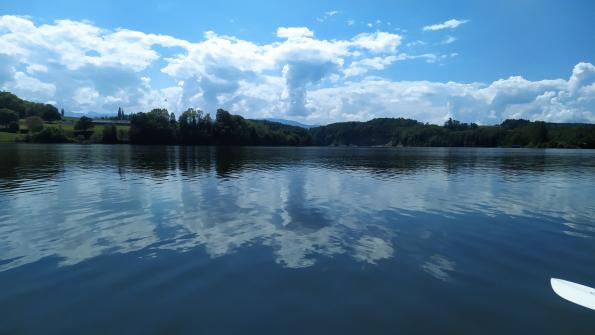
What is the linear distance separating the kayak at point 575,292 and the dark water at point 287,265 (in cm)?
30

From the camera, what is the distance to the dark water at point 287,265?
10234 mm

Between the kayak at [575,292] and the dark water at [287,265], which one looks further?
the kayak at [575,292]

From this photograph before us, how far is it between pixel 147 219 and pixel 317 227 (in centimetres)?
1096

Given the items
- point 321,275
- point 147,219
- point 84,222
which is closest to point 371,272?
point 321,275

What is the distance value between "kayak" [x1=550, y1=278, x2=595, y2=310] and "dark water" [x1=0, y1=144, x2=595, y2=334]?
0.30m

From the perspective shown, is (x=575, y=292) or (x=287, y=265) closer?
(x=575, y=292)

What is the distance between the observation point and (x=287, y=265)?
1458 centimetres

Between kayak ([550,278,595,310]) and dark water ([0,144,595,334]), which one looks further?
kayak ([550,278,595,310])

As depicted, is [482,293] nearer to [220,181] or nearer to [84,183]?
[220,181]

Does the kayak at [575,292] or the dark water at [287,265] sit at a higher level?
the kayak at [575,292]

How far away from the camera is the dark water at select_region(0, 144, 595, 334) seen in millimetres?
10234

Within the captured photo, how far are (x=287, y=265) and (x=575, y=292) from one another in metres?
10.5

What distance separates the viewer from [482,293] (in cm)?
1210

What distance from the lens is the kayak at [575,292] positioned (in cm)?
1143
